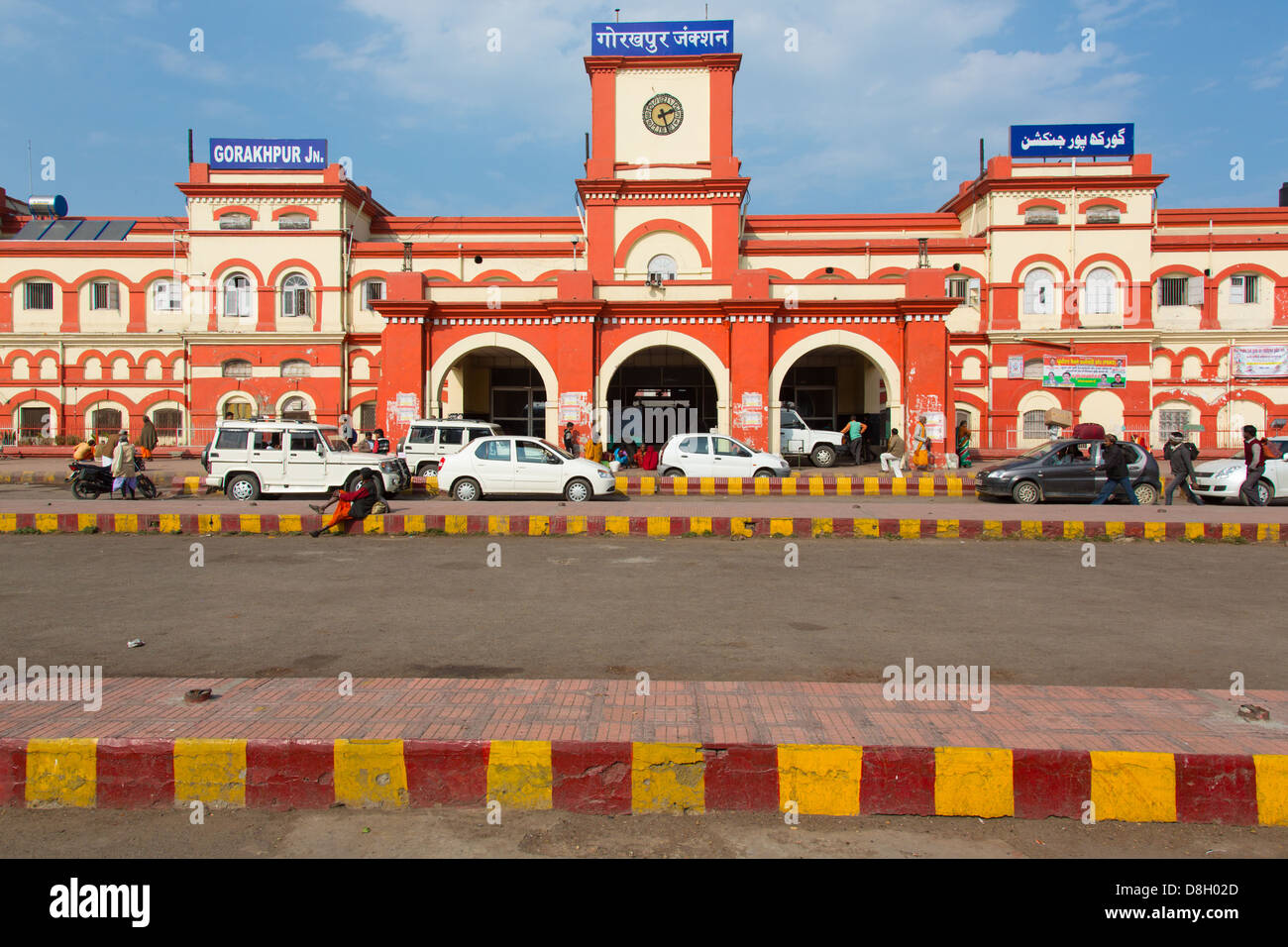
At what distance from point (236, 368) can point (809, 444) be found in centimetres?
2133

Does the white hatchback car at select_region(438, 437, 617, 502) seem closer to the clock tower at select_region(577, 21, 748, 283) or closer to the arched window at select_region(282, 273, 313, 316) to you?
the clock tower at select_region(577, 21, 748, 283)

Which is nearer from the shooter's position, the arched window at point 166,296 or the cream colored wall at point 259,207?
the cream colored wall at point 259,207

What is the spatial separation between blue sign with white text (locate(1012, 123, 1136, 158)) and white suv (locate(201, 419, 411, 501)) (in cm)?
2650

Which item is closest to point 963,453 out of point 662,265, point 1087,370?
point 1087,370

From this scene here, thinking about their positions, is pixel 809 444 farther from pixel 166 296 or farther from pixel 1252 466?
pixel 166 296

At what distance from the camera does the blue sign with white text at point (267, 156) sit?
32562 millimetres

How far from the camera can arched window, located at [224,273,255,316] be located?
32.8m

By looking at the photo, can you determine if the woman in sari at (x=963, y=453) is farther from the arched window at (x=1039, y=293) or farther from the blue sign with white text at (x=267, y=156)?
the blue sign with white text at (x=267, y=156)

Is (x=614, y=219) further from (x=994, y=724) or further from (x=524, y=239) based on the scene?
(x=994, y=724)

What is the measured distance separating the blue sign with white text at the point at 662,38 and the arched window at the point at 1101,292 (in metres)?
15.5

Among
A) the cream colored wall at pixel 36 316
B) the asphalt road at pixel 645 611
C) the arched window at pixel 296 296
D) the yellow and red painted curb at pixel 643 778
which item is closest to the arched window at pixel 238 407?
the arched window at pixel 296 296

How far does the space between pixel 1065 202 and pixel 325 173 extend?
27.1 metres

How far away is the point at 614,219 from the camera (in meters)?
31.0
